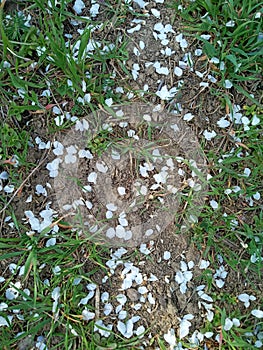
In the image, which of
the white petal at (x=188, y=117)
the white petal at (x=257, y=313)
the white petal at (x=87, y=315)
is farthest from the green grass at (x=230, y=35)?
the white petal at (x=87, y=315)

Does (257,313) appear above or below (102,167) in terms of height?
below

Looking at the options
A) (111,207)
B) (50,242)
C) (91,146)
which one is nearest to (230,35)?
(91,146)

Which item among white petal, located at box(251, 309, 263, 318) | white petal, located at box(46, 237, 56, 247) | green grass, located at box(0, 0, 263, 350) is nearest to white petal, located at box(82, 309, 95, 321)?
green grass, located at box(0, 0, 263, 350)

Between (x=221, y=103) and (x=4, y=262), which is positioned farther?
(x=221, y=103)

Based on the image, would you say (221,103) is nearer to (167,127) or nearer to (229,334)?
(167,127)

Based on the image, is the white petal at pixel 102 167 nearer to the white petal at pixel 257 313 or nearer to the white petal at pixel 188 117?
the white petal at pixel 188 117

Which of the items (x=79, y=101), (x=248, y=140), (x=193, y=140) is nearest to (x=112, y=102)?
(x=79, y=101)

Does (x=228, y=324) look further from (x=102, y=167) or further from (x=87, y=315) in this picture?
(x=102, y=167)

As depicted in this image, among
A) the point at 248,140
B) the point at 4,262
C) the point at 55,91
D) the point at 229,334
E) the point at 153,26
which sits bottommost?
the point at 229,334
